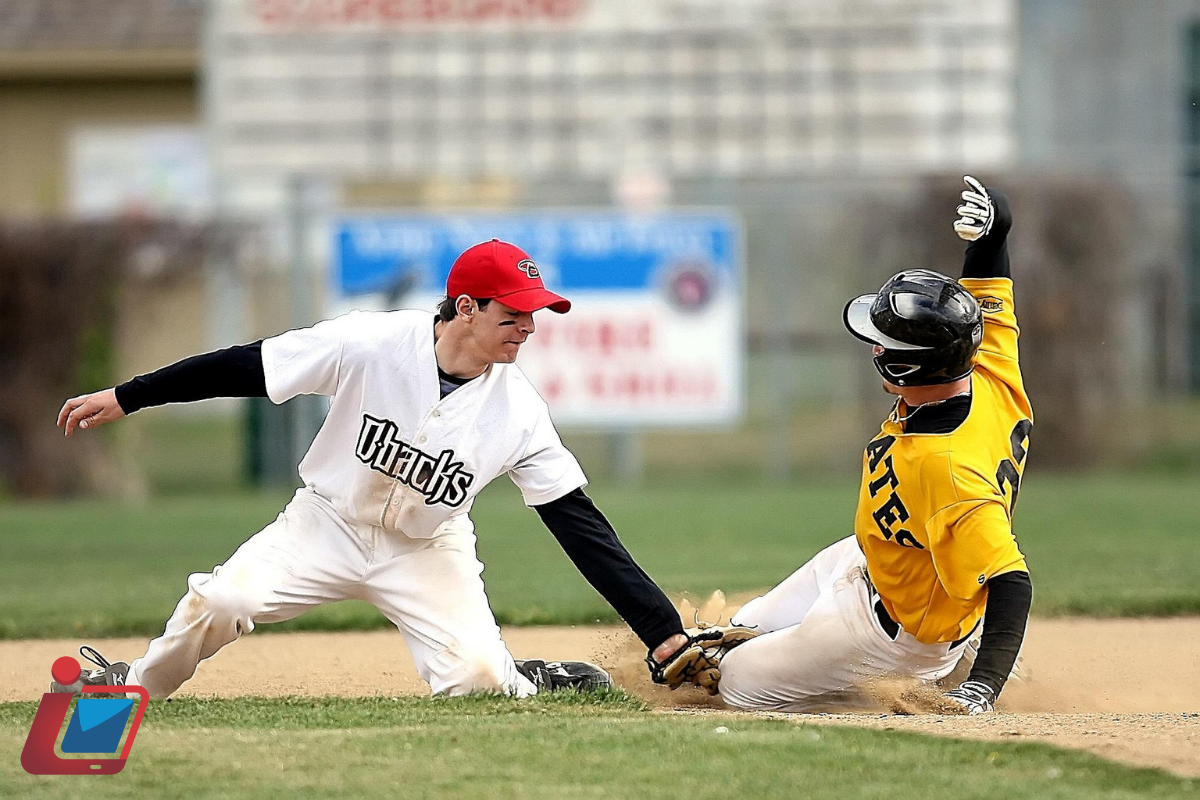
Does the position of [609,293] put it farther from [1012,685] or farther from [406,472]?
[406,472]

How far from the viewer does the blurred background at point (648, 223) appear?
13664 mm

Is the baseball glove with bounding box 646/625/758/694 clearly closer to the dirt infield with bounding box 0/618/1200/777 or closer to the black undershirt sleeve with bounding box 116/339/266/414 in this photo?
the dirt infield with bounding box 0/618/1200/777

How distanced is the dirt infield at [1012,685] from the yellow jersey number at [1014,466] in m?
0.65

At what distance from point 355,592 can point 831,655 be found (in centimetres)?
152

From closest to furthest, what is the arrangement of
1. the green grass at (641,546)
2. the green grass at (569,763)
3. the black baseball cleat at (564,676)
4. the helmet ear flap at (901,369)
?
the green grass at (569,763)
the helmet ear flap at (901,369)
the black baseball cleat at (564,676)
the green grass at (641,546)

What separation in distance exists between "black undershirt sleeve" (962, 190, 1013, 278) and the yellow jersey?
29mm

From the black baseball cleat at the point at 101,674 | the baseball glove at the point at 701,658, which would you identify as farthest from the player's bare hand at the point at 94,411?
the baseball glove at the point at 701,658

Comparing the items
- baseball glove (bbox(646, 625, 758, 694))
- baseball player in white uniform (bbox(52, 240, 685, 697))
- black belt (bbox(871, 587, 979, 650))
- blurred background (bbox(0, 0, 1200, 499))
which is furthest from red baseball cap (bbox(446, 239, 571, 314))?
blurred background (bbox(0, 0, 1200, 499))

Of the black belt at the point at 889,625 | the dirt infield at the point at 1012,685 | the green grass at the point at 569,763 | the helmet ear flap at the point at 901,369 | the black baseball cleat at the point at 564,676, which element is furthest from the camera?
the black baseball cleat at the point at 564,676

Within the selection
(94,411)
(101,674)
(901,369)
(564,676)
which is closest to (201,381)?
(94,411)

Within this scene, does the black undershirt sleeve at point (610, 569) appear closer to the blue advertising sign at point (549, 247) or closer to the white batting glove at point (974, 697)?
the white batting glove at point (974, 697)

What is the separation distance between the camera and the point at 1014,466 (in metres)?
4.91

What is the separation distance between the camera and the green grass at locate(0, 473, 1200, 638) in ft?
25.1

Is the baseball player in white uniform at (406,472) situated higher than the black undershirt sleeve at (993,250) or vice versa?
the black undershirt sleeve at (993,250)
